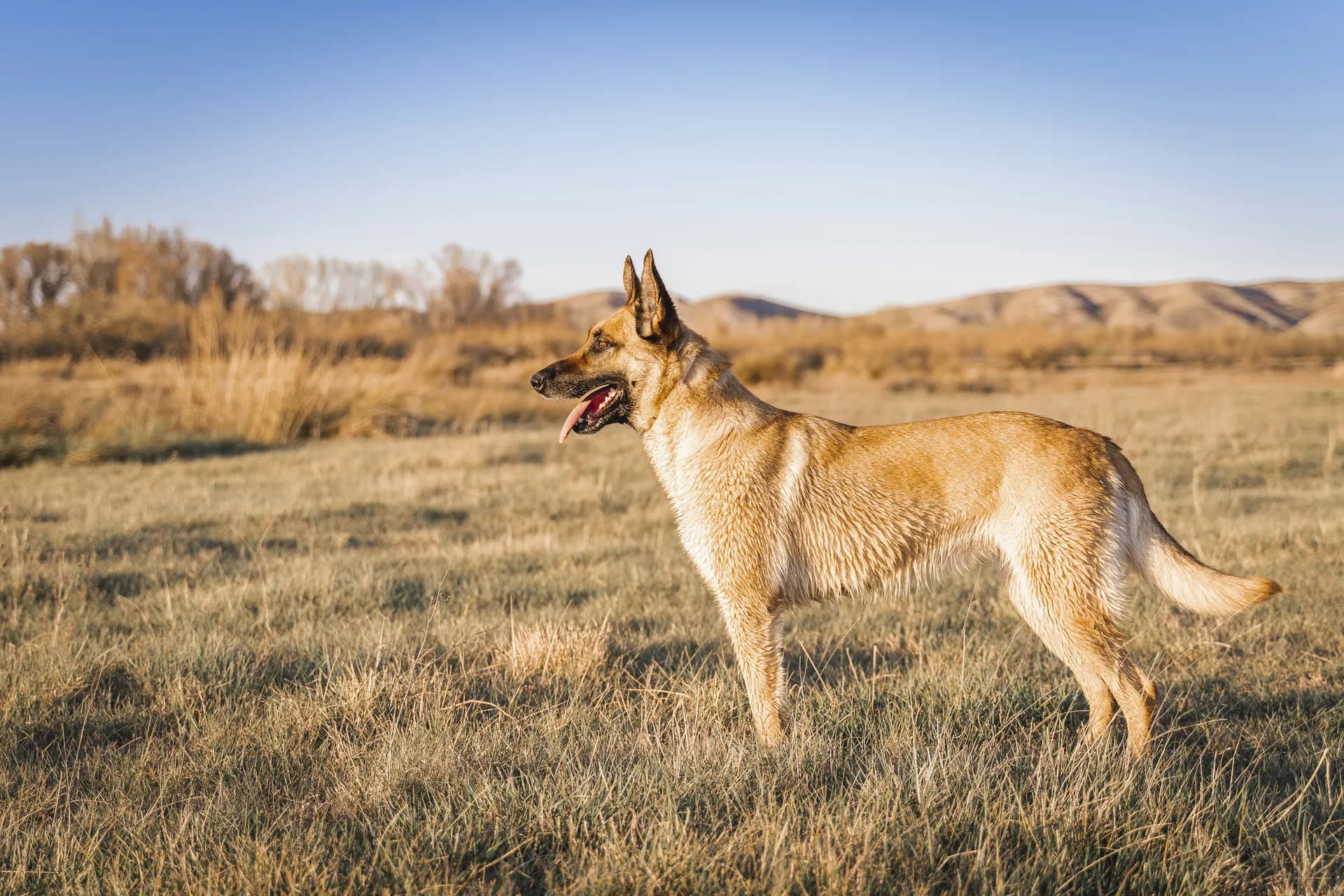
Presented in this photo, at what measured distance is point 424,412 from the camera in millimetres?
19281

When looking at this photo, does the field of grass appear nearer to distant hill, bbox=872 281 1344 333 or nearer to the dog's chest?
the dog's chest

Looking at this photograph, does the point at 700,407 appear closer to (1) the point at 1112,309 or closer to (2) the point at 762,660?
(2) the point at 762,660

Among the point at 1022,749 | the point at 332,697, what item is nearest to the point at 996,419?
the point at 1022,749

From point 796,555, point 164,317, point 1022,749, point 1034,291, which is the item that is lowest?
point 1022,749

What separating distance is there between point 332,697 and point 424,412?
15.7 m

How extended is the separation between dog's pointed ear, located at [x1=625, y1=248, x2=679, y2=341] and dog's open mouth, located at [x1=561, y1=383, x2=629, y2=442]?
345 millimetres

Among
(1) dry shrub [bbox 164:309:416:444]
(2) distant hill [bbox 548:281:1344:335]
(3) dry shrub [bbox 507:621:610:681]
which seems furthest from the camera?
(2) distant hill [bbox 548:281:1344:335]

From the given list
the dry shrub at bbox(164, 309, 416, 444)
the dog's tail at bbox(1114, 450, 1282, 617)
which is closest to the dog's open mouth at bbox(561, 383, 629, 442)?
the dog's tail at bbox(1114, 450, 1282, 617)

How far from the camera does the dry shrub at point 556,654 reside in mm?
4684

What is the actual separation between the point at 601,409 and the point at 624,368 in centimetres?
24

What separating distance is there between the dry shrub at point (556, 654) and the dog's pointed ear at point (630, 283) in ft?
6.34

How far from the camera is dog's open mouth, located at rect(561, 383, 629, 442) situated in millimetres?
4332

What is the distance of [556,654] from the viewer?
4.76m

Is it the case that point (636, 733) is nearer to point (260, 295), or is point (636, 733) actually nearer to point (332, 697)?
point (332, 697)
